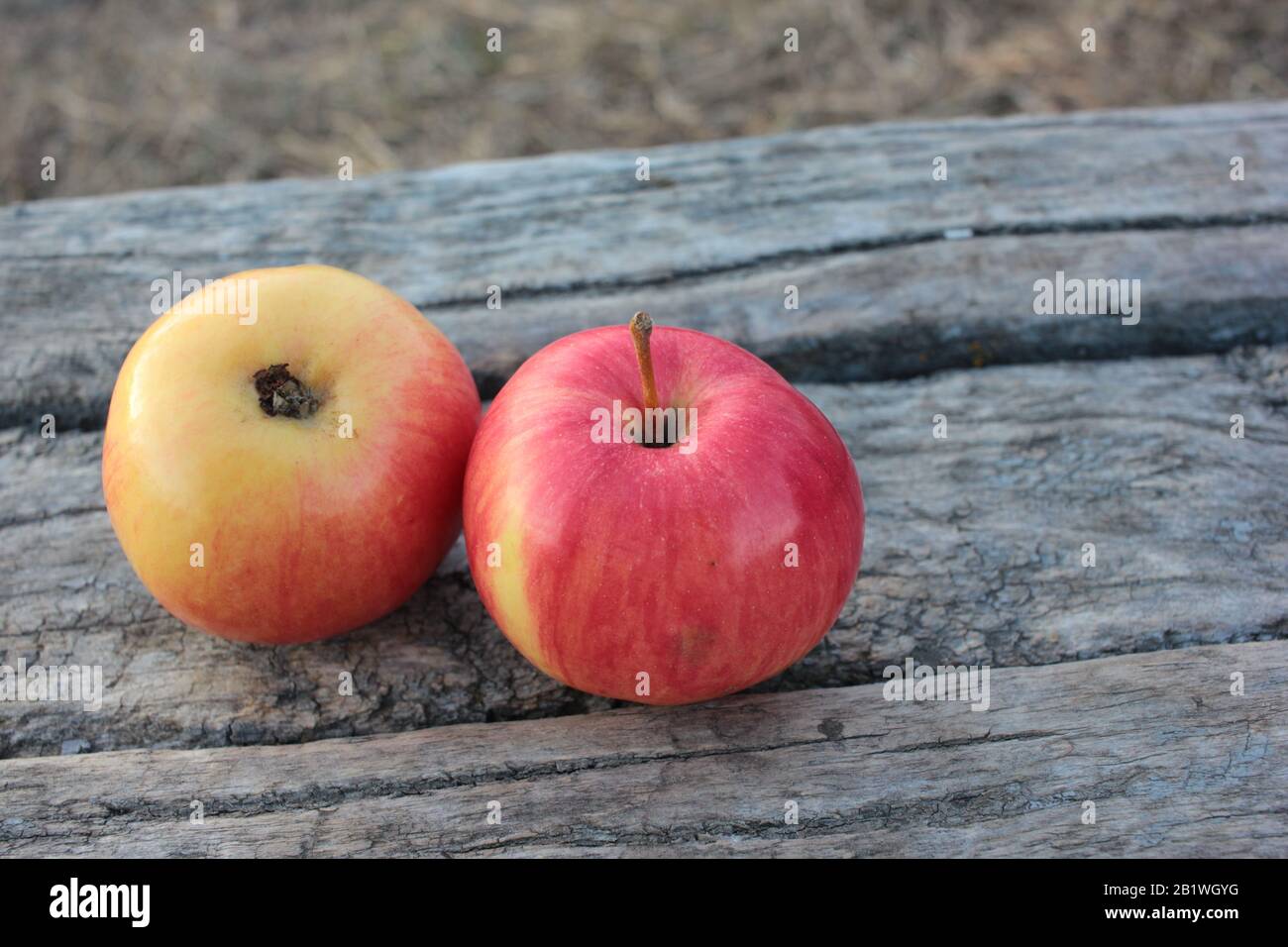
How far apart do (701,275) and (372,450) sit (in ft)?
2.62

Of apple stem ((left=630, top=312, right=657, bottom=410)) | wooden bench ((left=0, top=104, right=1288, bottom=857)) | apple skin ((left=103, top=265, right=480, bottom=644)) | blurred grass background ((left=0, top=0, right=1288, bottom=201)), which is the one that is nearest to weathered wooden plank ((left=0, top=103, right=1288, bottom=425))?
wooden bench ((left=0, top=104, right=1288, bottom=857))

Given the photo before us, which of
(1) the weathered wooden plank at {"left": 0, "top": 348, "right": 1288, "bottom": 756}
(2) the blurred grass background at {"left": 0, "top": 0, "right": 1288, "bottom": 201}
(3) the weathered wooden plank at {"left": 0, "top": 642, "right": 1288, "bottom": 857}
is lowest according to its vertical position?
(3) the weathered wooden plank at {"left": 0, "top": 642, "right": 1288, "bottom": 857}

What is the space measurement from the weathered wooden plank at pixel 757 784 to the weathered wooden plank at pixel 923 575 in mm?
50

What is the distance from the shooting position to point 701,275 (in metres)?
1.77

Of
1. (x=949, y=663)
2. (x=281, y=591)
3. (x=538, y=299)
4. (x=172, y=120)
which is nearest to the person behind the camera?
(x=281, y=591)

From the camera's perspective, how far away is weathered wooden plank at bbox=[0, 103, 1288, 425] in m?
1.68

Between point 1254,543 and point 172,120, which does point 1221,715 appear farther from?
point 172,120

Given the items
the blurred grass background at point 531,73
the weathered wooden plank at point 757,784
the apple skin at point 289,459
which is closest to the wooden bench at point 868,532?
the weathered wooden plank at point 757,784

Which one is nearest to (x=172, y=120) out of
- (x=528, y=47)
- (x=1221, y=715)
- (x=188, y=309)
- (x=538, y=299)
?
(x=528, y=47)

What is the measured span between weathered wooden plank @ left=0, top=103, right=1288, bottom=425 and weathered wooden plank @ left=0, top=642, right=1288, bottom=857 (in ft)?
1.99

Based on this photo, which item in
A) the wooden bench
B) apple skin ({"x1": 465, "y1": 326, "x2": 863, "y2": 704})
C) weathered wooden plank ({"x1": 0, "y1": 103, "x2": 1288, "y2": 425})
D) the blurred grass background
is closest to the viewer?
apple skin ({"x1": 465, "y1": 326, "x2": 863, "y2": 704})

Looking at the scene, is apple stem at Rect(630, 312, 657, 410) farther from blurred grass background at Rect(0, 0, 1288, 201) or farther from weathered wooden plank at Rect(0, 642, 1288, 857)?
blurred grass background at Rect(0, 0, 1288, 201)

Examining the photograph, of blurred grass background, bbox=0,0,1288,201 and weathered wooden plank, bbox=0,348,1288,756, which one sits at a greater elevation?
blurred grass background, bbox=0,0,1288,201

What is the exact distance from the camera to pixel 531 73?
3.50 metres
